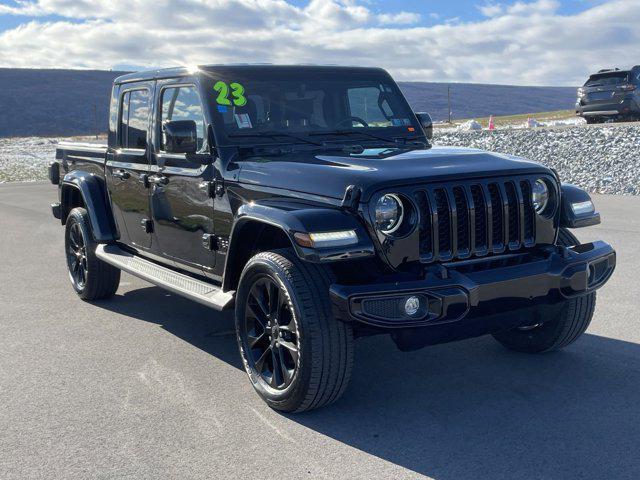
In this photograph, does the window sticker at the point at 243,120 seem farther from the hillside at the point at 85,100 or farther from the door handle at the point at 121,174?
the hillside at the point at 85,100

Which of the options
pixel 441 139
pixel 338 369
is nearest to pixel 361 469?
pixel 338 369

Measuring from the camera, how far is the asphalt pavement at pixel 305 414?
139 inches

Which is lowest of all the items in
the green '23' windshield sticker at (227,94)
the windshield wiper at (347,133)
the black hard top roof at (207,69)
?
the windshield wiper at (347,133)

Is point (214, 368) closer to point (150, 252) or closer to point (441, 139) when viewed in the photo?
point (150, 252)

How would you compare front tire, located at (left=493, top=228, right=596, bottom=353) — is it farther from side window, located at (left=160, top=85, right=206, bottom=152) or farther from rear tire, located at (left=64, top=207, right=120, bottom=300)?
rear tire, located at (left=64, top=207, right=120, bottom=300)

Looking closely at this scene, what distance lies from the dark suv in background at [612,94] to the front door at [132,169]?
17.3 meters

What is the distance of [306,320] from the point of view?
12.6 feet

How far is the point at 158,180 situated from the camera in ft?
17.9

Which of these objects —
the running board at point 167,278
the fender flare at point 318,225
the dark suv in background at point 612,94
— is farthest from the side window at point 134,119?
the dark suv in background at point 612,94

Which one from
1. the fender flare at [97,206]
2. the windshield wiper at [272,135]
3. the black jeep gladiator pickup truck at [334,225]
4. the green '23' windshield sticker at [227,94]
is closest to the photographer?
the black jeep gladiator pickup truck at [334,225]

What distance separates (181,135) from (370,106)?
152 centimetres

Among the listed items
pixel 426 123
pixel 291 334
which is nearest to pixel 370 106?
pixel 426 123

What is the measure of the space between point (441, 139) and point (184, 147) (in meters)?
18.0

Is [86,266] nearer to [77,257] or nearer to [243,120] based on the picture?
[77,257]
